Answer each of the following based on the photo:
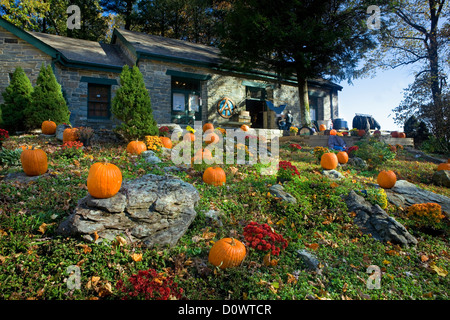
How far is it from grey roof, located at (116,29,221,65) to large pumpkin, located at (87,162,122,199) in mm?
11863

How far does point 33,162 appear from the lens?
538 centimetres

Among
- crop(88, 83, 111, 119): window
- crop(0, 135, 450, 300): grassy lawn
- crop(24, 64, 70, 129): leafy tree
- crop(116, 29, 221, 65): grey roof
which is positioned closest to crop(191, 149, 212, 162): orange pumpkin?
crop(0, 135, 450, 300): grassy lawn

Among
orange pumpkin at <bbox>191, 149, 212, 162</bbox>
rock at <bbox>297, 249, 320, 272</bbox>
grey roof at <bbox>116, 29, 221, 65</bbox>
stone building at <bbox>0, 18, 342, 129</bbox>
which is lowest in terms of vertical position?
rock at <bbox>297, 249, 320, 272</bbox>

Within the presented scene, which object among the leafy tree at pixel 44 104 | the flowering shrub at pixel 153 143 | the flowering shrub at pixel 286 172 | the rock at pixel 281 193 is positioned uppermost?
the leafy tree at pixel 44 104

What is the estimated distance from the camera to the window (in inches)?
541

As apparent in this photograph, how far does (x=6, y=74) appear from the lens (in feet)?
40.9

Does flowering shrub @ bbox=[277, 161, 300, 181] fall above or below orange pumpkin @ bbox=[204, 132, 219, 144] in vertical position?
below

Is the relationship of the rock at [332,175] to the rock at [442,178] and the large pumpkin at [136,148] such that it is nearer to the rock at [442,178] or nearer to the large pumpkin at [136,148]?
the rock at [442,178]

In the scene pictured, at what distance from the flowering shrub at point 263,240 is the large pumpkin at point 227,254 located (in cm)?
36

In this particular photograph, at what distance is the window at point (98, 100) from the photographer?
13.7 m

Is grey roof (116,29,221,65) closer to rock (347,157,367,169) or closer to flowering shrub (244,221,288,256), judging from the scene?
rock (347,157,367,169)

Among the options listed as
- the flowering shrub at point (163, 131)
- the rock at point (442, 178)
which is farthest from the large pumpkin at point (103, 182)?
the rock at point (442, 178)

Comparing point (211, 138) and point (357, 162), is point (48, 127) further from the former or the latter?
point (357, 162)

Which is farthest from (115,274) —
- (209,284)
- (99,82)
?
(99,82)
